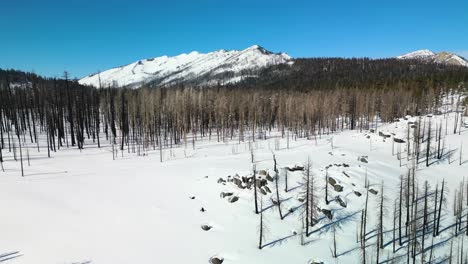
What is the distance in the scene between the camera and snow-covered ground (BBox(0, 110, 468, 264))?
108 feet

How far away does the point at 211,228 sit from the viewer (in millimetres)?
38656

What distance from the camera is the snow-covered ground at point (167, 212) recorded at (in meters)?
33.0

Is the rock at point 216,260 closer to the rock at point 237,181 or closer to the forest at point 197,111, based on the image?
the rock at point 237,181

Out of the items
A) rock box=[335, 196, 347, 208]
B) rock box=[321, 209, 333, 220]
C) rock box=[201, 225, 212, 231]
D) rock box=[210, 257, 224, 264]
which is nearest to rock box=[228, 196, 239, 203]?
rock box=[201, 225, 212, 231]

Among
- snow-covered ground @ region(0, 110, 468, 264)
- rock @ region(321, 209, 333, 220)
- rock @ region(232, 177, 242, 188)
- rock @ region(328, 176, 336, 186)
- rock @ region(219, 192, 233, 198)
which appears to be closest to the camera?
snow-covered ground @ region(0, 110, 468, 264)

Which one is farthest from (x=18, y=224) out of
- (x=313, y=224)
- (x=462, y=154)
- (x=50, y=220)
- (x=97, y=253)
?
(x=462, y=154)

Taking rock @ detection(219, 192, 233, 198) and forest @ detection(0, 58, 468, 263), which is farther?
forest @ detection(0, 58, 468, 263)

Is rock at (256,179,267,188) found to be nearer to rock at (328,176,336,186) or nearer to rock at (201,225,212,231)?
rock at (201,225,212,231)

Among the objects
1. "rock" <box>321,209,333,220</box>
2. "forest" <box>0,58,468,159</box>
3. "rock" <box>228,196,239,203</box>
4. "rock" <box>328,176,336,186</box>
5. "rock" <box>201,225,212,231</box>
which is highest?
"forest" <box>0,58,468,159</box>

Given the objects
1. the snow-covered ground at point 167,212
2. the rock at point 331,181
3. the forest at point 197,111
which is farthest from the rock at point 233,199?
the forest at point 197,111

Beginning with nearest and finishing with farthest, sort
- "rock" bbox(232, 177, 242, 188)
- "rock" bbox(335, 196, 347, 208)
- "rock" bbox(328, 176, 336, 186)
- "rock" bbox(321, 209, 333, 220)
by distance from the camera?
"rock" bbox(321, 209, 333, 220) < "rock" bbox(232, 177, 242, 188) < "rock" bbox(335, 196, 347, 208) < "rock" bbox(328, 176, 336, 186)

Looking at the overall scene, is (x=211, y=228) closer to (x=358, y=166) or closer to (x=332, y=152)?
(x=358, y=166)

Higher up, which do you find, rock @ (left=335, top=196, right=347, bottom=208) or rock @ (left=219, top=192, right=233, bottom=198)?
rock @ (left=219, top=192, right=233, bottom=198)

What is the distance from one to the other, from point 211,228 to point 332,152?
38.2 meters
